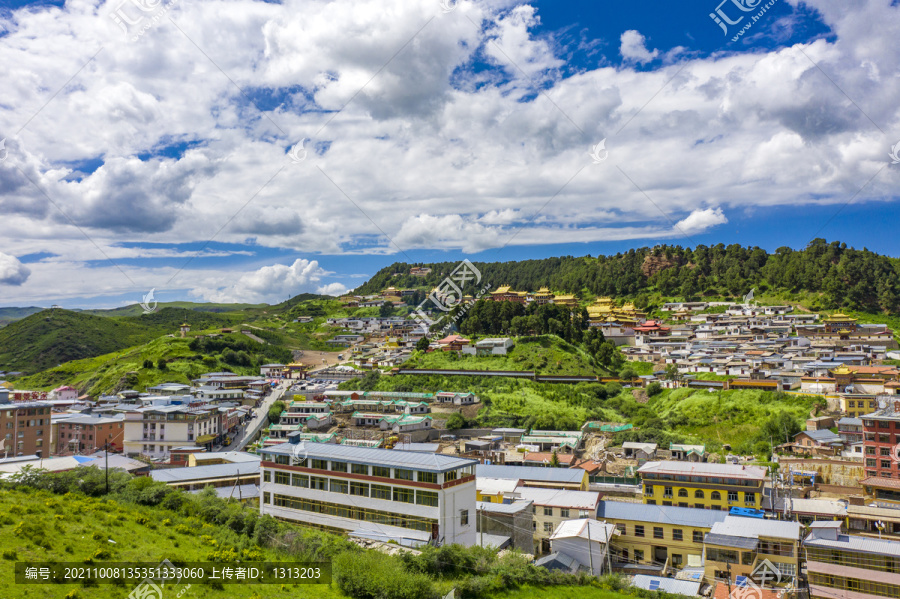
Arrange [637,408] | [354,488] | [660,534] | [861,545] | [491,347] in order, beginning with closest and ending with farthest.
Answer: [861,545] → [354,488] → [660,534] → [637,408] → [491,347]

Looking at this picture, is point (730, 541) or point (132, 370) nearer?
point (730, 541)

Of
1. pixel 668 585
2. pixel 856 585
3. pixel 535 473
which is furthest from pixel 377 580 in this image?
pixel 535 473

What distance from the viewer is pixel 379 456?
1684 cm

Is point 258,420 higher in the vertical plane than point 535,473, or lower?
higher

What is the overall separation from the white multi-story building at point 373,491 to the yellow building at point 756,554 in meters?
6.88

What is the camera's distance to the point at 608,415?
39406 millimetres

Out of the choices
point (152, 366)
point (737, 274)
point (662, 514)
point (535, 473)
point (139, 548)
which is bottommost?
point (662, 514)

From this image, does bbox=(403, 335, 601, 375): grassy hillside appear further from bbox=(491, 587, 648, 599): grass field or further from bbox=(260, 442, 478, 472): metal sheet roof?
bbox=(491, 587, 648, 599): grass field

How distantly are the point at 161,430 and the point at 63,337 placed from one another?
1737 inches

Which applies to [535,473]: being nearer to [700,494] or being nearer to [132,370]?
[700,494]

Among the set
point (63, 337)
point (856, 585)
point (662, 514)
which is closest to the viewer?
point (856, 585)

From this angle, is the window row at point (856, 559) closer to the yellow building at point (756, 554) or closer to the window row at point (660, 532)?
the yellow building at point (756, 554)

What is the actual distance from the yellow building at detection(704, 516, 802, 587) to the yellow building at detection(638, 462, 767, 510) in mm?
4409

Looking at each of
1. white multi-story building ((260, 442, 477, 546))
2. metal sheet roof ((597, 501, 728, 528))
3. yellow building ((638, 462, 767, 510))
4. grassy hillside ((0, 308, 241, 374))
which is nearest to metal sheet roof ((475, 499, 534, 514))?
metal sheet roof ((597, 501, 728, 528))
